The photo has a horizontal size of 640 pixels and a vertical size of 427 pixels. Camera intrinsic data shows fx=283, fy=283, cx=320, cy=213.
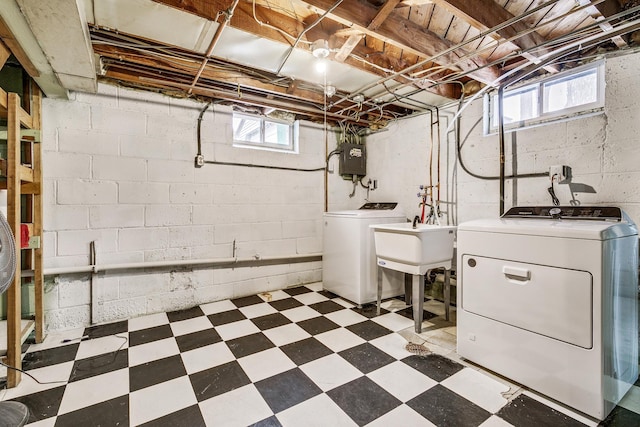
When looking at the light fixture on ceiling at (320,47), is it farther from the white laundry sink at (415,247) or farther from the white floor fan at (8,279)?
the white floor fan at (8,279)

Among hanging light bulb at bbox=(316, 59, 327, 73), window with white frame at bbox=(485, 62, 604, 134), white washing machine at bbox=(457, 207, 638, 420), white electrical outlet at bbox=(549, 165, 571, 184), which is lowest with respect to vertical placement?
white washing machine at bbox=(457, 207, 638, 420)

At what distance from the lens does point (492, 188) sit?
2576mm

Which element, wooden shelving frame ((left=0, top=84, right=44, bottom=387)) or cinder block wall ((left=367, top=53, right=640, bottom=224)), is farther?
cinder block wall ((left=367, top=53, right=640, bottom=224))

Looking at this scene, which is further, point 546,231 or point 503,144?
point 503,144

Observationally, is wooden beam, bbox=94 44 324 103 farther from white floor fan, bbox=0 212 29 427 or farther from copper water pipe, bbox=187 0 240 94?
white floor fan, bbox=0 212 29 427

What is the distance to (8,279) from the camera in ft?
4.42

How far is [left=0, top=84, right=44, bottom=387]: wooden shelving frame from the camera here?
5.27 feet

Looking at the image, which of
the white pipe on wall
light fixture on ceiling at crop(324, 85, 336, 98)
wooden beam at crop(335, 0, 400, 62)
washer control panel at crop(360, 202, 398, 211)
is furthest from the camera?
washer control panel at crop(360, 202, 398, 211)

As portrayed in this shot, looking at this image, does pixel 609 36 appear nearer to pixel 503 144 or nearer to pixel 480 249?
pixel 503 144

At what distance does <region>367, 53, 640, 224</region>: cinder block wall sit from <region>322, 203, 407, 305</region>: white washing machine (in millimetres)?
607

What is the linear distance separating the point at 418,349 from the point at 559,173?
5.29 ft

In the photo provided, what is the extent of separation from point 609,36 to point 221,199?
313cm

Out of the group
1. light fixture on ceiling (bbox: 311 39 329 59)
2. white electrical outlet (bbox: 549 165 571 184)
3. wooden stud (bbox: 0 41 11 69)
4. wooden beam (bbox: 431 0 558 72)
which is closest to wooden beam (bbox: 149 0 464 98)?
light fixture on ceiling (bbox: 311 39 329 59)

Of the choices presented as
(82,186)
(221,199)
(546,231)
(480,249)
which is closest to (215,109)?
(221,199)
